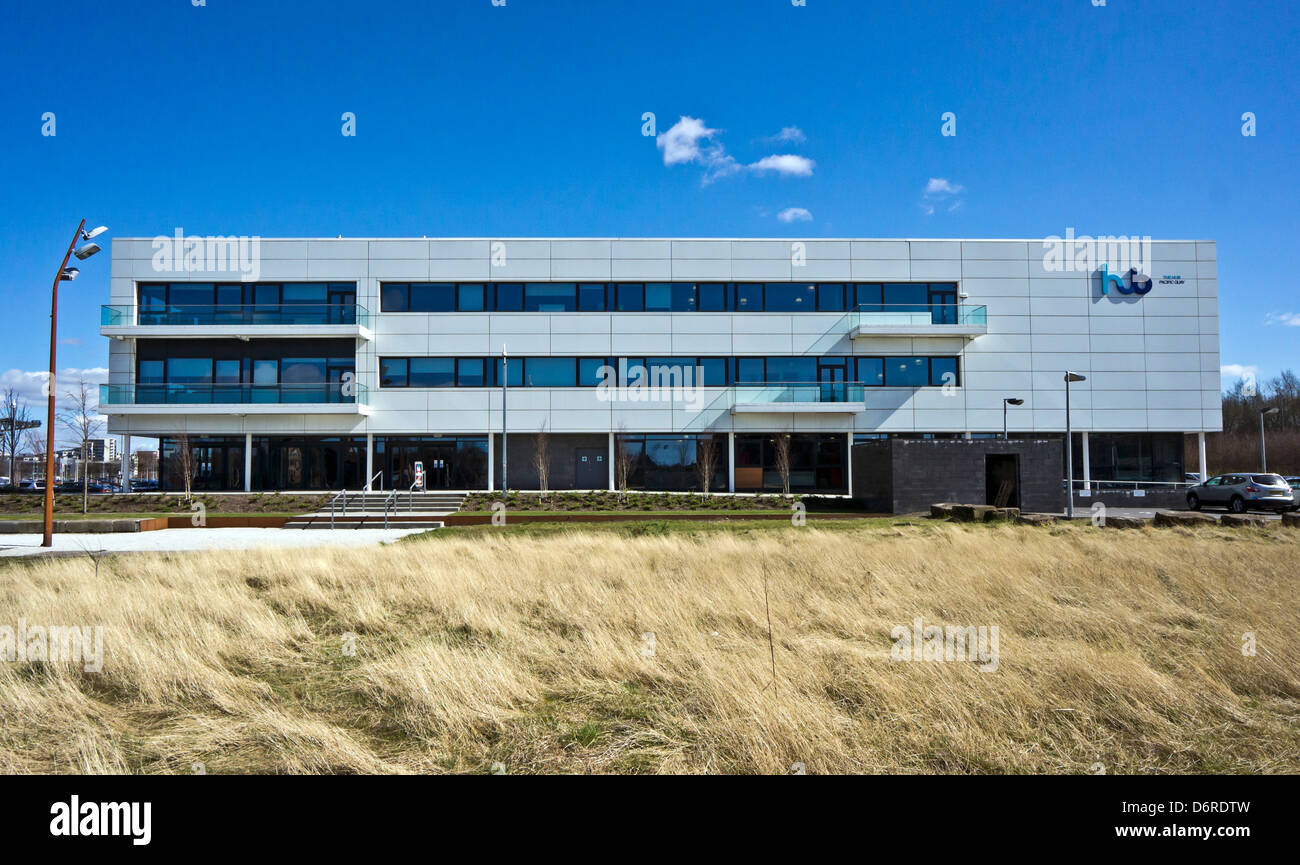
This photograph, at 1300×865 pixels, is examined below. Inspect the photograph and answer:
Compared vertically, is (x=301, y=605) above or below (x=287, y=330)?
below

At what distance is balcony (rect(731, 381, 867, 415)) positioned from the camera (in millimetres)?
36688

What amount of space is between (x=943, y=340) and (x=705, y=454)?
13.7 metres

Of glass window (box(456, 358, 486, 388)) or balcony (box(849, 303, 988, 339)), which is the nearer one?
glass window (box(456, 358, 486, 388))

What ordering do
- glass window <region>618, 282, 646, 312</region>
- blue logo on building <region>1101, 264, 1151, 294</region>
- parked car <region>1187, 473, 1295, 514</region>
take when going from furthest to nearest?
blue logo on building <region>1101, 264, 1151, 294</region>, glass window <region>618, 282, 646, 312</region>, parked car <region>1187, 473, 1295, 514</region>

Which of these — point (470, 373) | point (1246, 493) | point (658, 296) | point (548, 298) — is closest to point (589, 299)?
point (548, 298)

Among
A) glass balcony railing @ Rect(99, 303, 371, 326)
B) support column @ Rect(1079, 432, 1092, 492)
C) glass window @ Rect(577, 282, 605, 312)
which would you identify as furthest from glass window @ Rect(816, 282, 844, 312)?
glass balcony railing @ Rect(99, 303, 371, 326)

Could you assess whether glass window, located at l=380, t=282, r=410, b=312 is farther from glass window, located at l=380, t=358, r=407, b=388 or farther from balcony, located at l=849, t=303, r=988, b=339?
balcony, located at l=849, t=303, r=988, b=339

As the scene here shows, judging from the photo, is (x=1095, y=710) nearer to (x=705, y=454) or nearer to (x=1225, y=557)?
(x=1225, y=557)

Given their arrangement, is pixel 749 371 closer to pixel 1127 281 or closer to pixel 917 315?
pixel 917 315

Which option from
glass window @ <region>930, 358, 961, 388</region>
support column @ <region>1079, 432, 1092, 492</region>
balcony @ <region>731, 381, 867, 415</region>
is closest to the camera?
balcony @ <region>731, 381, 867, 415</region>

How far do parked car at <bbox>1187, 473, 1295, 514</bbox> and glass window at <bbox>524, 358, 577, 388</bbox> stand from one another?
2731 cm

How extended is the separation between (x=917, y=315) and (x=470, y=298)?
74.2 ft

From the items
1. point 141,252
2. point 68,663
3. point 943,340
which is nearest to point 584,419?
point 943,340
